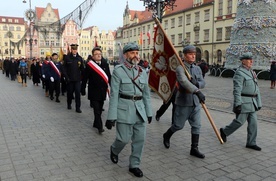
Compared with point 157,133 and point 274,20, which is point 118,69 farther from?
point 274,20

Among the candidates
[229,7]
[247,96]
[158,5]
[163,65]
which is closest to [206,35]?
[229,7]

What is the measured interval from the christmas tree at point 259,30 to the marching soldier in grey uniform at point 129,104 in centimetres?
2099

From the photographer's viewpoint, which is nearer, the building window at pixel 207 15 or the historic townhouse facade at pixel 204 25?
the historic townhouse facade at pixel 204 25

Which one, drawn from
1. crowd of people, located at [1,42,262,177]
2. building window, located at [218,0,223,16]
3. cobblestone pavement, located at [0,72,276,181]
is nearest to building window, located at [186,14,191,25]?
building window, located at [218,0,223,16]

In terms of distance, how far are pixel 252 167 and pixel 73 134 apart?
377 centimetres

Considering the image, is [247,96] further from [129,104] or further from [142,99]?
[129,104]

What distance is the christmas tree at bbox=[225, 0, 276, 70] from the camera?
2222 cm

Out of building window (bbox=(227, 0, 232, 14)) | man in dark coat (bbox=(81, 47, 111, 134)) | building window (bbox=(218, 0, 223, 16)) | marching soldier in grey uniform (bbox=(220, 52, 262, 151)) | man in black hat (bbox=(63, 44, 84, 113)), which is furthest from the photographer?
building window (bbox=(218, 0, 223, 16))

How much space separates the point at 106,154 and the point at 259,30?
21.3 m

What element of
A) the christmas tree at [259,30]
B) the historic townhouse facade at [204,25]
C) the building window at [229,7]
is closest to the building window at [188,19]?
the historic townhouse facade at [204,25]

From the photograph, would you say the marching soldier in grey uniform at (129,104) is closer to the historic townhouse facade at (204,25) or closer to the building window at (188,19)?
the historic townhouse facade at (204,25)

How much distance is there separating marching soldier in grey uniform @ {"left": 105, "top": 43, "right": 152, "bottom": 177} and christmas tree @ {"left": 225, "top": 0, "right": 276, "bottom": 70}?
20987 millimetres

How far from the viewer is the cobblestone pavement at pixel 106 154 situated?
3.99m

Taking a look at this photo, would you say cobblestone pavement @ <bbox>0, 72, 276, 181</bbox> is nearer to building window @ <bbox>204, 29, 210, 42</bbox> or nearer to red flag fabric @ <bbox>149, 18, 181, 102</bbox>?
red flag fabric @ <bbox>149, 18, 181, 102</bbox>
